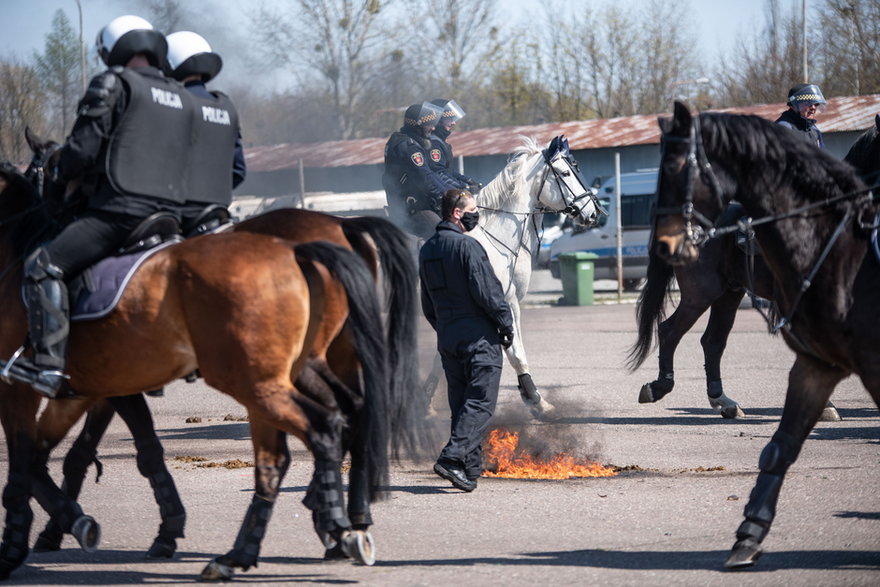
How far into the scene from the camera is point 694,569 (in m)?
5.48

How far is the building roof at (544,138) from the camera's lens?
30.0 metres

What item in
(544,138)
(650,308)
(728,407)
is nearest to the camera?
(728,407)

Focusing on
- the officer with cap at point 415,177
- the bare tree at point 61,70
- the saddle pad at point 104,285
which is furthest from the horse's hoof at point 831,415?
the bare tree at point 61,70

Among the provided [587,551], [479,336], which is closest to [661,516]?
[587,551]

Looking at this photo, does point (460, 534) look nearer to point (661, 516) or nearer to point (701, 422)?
point (661, 516)

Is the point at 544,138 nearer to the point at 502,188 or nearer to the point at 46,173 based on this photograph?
the point at 502,188

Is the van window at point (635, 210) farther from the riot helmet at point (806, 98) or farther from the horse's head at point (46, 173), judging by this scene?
the horse's head at point (46, 173)

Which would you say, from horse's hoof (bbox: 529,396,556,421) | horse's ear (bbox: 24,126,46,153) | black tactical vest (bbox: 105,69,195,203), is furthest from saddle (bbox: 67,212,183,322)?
horse's hoof (bbox: 529,396,556,421)

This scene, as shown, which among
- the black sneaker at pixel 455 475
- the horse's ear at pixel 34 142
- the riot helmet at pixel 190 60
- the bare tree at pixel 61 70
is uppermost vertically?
the bare tree at pixel 61 70

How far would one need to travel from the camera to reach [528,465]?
8.27 meters

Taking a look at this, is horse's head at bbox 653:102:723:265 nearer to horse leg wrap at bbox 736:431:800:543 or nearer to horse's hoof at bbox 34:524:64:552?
horse leg wrap at bbox 736:431:800:543

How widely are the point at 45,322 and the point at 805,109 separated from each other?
24.5 feet

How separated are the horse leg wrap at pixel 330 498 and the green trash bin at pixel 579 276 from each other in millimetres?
18916

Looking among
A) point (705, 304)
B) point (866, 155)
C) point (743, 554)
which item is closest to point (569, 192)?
point (705, 304)
